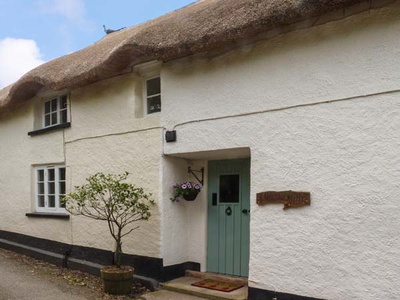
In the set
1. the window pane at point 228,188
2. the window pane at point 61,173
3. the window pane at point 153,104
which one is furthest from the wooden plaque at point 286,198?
the window pane at point 61,173

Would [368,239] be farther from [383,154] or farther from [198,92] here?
[198,92]

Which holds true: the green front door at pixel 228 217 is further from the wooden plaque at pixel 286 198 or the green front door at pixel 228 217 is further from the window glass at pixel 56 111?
the window glass at pixel 56 111

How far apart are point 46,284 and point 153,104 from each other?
390 cm

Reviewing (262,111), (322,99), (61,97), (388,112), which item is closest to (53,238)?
(61,97)

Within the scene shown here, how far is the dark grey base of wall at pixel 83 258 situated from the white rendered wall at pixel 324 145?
1886 millimetres

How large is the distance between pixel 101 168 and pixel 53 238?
2540mm

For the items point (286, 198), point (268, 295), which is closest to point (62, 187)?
point (268, 295)

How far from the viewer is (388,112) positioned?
4.74 meters

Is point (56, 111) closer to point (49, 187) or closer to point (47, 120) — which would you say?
point (47, 120)

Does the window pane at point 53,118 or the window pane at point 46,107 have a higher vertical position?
the window pane at point 46,107

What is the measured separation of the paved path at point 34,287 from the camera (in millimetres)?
6668

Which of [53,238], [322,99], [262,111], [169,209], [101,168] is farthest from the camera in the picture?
[53,238]

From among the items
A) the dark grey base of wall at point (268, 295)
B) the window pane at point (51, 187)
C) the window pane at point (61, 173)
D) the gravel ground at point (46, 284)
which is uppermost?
the window pane at point (61, 173)

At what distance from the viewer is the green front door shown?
692cm
